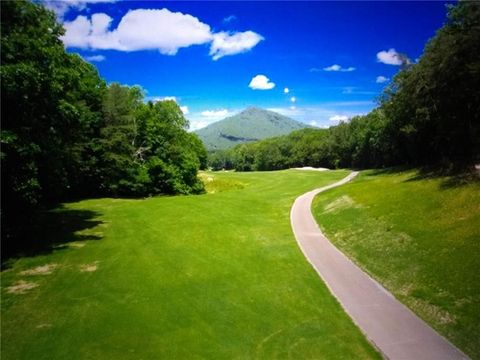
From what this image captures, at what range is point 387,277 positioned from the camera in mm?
17031

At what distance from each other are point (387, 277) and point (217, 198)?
1090 inches

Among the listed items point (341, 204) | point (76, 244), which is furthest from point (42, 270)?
point (341, 204)

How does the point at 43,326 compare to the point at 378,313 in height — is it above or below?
above

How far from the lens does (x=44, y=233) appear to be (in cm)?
2469

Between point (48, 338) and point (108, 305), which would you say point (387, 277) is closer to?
point (108, 305)

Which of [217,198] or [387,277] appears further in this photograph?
[217,198]

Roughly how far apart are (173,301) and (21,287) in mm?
7233

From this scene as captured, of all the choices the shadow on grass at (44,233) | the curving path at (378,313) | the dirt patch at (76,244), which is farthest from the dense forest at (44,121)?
the curving path at (378,313)

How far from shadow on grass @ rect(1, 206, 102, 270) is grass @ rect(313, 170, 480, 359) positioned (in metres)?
17.8

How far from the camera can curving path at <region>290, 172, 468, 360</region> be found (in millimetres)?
11055

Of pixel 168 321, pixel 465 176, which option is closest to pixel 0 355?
pixel 168 321

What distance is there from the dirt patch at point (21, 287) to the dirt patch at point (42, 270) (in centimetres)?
105

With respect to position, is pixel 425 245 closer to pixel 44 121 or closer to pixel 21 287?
pixel 21 287

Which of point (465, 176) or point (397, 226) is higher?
point (465, 176)
